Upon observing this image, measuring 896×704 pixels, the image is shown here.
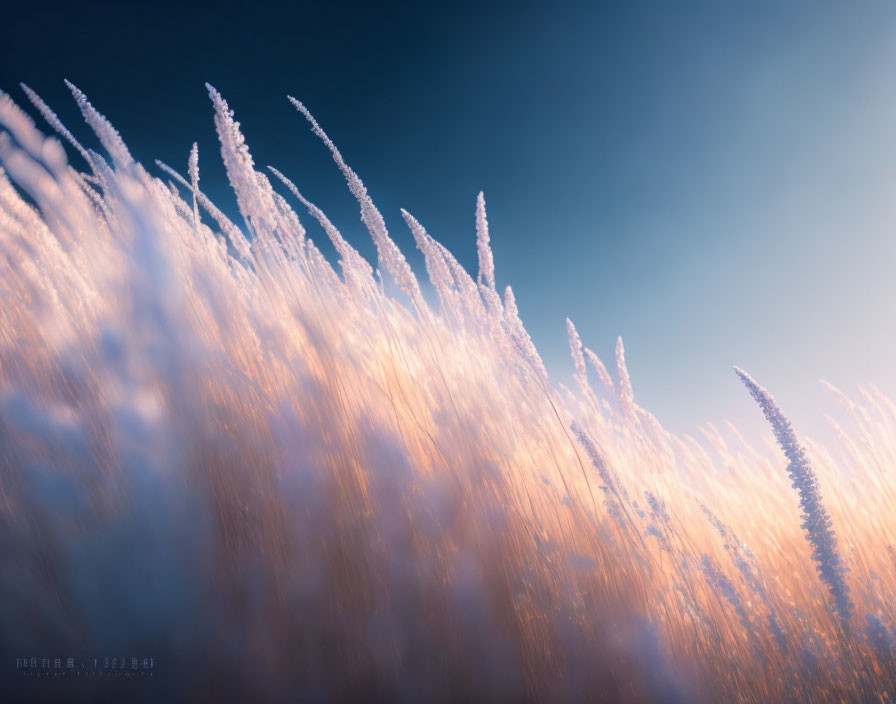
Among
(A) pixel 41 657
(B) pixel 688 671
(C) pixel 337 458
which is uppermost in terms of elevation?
(C) pixel 337 458

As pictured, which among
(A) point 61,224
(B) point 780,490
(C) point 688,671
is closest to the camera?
(C) point 688,671

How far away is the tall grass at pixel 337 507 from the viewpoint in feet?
2.30

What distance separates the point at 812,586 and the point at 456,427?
77 cm

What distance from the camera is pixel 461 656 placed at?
705 millimetres

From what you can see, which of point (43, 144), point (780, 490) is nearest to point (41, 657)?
point (43, 144)

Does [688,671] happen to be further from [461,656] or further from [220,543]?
[220,543]

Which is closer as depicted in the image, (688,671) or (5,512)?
(688,671)

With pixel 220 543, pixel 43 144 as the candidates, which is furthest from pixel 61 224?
pixel 220 543

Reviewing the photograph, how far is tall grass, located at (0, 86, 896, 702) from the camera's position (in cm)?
70

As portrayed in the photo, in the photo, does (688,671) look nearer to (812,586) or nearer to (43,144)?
(812,586)

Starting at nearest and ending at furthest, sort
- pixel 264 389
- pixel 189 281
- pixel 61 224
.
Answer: pixel 264 389 < pixel 189 281 < pixel 61 224

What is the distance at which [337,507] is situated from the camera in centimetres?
80

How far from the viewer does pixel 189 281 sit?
3.44 ft

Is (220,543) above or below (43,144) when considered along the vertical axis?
below
